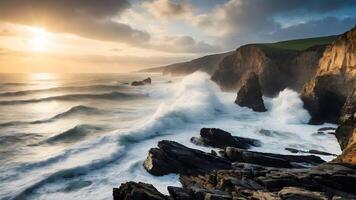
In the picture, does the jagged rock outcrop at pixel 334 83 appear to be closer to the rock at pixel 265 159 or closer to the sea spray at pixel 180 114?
the sea spray at pixel 180 114

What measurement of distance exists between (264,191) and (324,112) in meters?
32.8

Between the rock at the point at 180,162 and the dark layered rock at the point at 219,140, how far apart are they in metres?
5.72

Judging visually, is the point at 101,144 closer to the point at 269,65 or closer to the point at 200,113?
the point at 200,113

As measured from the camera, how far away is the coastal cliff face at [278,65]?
63719 mm

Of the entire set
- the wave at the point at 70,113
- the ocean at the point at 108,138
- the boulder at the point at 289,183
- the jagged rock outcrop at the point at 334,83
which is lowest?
the ocean at the point at 108,138

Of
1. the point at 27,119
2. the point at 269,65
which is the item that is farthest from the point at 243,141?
the point at 269,65

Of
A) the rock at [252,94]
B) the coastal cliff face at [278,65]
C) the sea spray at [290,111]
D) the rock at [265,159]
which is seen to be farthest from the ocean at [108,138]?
the coastal cliff face at [278,65]

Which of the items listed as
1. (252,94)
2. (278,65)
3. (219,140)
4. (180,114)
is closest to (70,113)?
(180,114)

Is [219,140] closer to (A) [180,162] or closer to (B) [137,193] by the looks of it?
(A) [180,162]

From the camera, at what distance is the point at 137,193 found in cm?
1509

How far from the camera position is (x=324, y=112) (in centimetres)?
4403

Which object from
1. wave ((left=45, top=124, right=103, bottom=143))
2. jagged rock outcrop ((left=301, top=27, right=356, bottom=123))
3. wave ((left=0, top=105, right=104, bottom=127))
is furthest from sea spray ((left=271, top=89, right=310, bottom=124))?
wave ((left=0, top=105, right=104, bottom=127))

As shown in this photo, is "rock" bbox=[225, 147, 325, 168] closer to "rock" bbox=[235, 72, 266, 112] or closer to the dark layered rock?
the dark layered rock

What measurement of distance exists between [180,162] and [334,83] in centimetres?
2684
